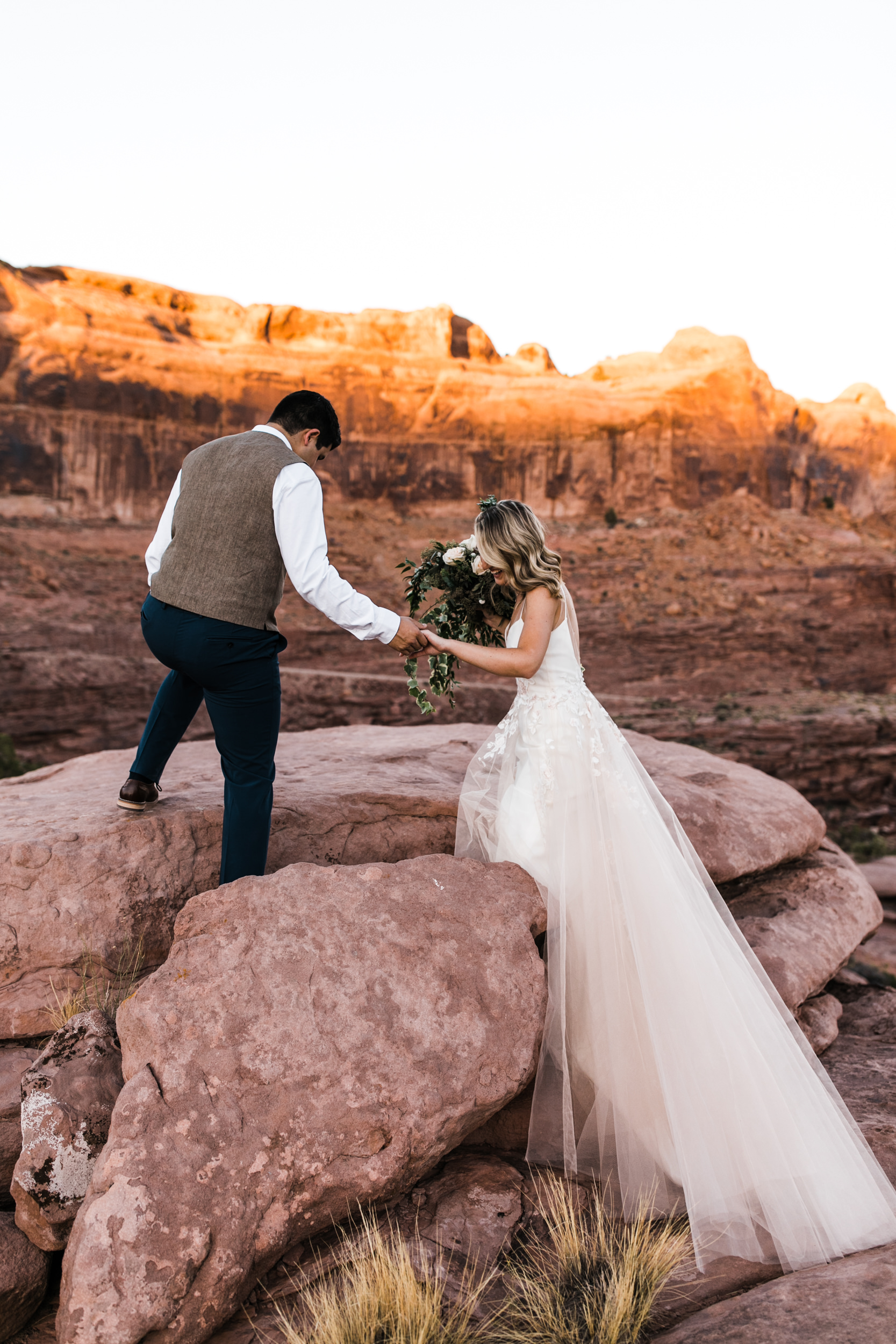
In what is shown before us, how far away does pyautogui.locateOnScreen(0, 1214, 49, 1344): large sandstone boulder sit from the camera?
269cm

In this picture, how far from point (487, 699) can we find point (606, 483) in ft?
87.2

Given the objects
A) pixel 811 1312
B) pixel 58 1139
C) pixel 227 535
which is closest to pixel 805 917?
pixel 811 1312

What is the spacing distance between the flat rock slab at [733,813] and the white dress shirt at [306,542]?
7.16ft

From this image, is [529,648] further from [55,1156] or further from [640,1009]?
[55,1156]

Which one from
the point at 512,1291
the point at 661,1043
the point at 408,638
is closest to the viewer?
the point at 512,1291

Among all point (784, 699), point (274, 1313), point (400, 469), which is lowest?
point (784, 699)

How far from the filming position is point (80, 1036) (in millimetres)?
3164

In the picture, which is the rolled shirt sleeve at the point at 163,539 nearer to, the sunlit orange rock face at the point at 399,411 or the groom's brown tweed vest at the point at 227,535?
the groom's brown tweed vest at the point at 227,535

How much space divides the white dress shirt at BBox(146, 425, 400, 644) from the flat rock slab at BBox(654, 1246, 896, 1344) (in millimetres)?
2543

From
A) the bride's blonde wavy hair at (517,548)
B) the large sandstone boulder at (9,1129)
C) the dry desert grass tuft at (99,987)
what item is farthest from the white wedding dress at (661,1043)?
the large sandstone boulder at (9,1129)

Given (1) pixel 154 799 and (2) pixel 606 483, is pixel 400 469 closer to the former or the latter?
(2) pixel 606 483

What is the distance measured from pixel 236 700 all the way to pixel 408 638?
2.76ft

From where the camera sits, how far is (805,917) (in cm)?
523

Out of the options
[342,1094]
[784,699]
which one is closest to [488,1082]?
[342,1094]
